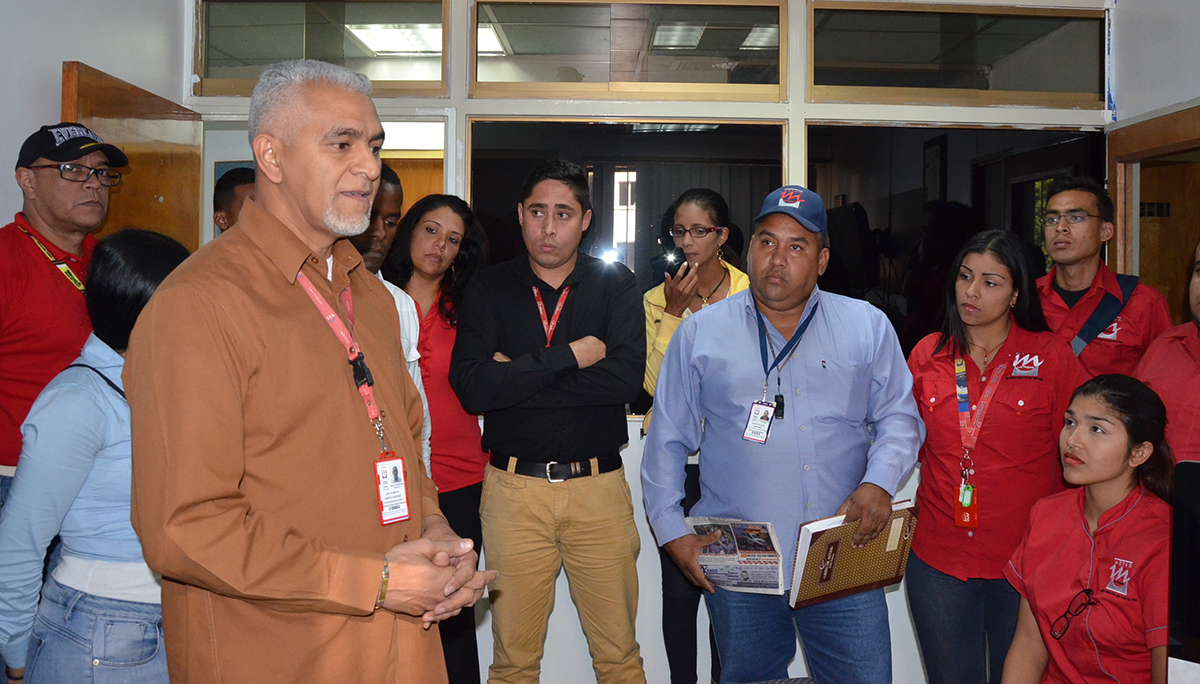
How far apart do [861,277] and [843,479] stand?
1761 mm

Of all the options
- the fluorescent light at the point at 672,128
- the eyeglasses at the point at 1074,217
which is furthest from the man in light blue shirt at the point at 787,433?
the fluorescent light at the point at 672,128

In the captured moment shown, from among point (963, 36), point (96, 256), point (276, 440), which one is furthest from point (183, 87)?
point (963, 36)

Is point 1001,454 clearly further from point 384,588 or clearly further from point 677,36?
point 677,36

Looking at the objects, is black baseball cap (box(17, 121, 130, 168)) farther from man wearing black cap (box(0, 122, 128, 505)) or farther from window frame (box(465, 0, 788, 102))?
window frame (box(465, 0, 788, 102))

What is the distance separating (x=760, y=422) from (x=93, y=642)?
1.64m

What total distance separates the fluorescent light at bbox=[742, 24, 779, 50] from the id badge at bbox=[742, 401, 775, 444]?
2.27 meters

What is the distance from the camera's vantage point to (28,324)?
8.15ft

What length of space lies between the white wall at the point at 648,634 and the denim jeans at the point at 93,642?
6.87 feet

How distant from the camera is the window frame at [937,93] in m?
3.83

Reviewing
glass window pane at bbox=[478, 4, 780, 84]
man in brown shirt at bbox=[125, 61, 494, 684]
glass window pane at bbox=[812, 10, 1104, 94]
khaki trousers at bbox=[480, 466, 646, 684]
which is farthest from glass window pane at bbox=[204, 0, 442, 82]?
man in brown shirt at bbox=[125, 61, 494, 684]

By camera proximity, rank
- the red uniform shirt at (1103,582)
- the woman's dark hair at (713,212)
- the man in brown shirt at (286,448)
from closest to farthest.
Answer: the man in brown shirt at (286,448) < the red uniform shirt at (1103,582) < the woman's dark hair at (713,212)

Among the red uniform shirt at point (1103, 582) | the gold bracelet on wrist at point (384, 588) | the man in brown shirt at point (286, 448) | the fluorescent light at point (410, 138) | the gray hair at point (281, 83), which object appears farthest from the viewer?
the fluorescent light at point (410, 138)

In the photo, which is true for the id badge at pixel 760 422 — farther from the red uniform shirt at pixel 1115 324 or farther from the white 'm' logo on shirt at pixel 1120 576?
the red uniform shirt at pixel 1115 324

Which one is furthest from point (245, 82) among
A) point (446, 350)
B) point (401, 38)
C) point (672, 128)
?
point (672, 128)
